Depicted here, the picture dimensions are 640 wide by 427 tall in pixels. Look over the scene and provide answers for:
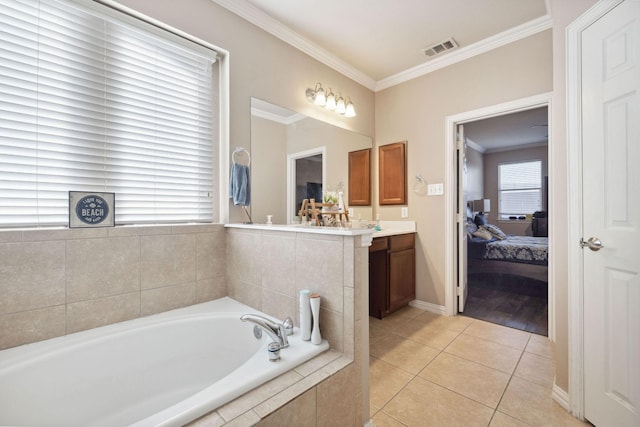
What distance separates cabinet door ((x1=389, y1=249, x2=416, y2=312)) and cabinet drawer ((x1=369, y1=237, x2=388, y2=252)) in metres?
0.13

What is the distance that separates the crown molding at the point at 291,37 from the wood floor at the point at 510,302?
2895mm

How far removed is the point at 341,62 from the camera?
294cm

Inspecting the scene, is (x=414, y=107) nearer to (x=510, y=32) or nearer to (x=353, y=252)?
(x=510, y=32)

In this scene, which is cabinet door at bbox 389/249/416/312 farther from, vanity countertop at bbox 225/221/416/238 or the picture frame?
the picture frame

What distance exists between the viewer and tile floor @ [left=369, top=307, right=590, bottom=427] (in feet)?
4.87

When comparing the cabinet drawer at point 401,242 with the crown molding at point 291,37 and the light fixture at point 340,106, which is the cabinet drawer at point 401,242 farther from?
the crown molding at point 291,37

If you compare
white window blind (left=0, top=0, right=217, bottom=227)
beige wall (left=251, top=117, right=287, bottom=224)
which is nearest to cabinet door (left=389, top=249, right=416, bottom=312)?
beige wall (left=251, top=117, right=287, bottom=224)

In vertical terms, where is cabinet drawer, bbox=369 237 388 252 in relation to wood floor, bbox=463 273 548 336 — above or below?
above

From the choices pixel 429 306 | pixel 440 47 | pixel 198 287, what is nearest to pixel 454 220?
pixel 429 306

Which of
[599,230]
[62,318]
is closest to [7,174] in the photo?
[62,318]

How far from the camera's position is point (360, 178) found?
10.7 feet

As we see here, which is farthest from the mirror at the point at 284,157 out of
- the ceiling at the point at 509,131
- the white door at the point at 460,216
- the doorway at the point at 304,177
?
the ceiling at the point at 509,131

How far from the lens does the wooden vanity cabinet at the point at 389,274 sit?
2707mm

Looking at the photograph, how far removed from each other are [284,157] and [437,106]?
178cm
